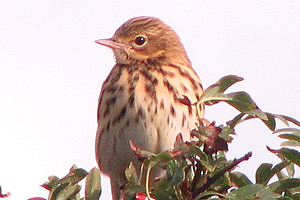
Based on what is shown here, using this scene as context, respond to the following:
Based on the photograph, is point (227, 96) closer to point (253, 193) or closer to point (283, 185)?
point (283, 185)

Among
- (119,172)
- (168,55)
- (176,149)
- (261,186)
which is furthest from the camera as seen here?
(168,55)

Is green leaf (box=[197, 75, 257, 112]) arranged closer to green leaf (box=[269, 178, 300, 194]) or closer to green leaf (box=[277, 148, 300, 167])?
green leaf (box=[277, 148, 300, 167])

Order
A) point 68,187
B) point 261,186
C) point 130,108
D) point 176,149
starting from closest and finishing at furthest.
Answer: point 261,186 → point 176,149 → point 68,187 → point 130,108

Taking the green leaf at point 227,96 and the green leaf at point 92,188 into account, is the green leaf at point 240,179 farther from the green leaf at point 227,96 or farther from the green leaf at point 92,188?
the green leaf at point 92,188

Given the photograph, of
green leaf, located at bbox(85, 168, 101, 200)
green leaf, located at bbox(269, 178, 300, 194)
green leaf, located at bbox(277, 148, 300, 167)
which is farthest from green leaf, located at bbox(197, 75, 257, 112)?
green leaf, located at bbox(85, 168, 101, 200)

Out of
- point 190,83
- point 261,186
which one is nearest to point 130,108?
point 190,83

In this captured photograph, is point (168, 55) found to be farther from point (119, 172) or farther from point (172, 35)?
point (119, 172)
